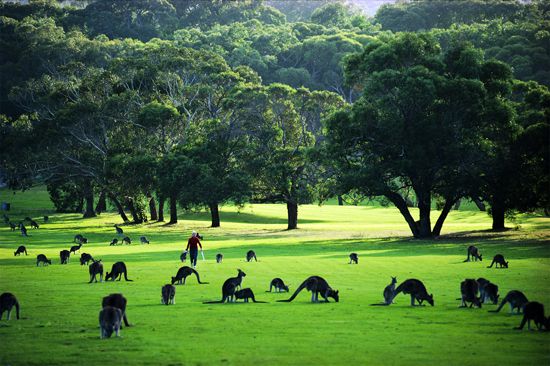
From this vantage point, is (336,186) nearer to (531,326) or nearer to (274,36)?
(531,326)

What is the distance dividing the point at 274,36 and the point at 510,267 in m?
129

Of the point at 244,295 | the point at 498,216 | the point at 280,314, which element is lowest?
the point at 280,314

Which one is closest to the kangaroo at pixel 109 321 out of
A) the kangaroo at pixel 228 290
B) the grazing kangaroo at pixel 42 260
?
the kangaroo at pixel 228 290

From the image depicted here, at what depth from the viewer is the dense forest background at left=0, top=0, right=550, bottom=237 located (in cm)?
6031

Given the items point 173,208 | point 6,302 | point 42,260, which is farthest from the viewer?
point 173,208

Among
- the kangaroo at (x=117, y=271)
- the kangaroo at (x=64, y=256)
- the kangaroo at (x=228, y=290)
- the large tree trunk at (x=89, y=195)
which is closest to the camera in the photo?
the kangaroo at (x=228, y=290)

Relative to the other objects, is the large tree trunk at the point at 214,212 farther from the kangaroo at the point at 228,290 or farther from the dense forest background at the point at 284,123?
the kangaroo at the point at 228,290

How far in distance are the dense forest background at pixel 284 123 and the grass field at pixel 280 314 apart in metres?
8.64

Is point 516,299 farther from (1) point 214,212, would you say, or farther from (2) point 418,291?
(1) point 214,212

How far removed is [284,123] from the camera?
8312 cm

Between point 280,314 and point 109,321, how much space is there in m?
5.81

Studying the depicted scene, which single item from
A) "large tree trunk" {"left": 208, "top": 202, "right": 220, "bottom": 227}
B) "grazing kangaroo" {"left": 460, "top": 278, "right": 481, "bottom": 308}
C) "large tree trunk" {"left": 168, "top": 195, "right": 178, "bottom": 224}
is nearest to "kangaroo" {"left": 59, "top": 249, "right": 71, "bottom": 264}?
"grazing kangaroo" {"left": 460, "top": 278, "right": 481, "bottom": 308}

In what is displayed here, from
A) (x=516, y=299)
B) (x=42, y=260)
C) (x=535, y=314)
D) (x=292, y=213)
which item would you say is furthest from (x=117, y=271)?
(x=292, y=213)

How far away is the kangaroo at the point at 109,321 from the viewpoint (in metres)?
18.1
